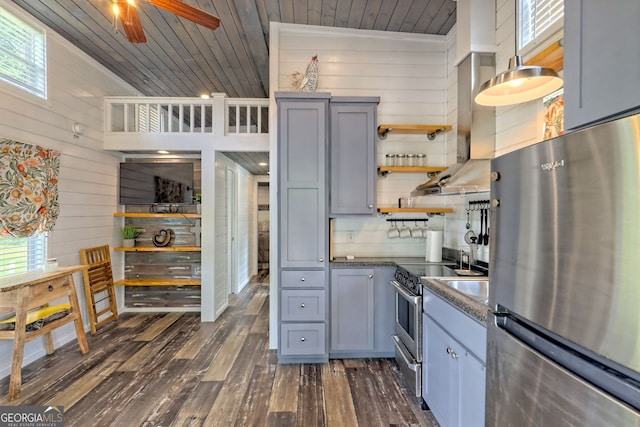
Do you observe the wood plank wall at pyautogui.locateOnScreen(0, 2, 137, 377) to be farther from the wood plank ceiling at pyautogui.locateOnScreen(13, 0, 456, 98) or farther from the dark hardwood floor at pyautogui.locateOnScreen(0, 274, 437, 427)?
the dark hardwood floor at pyautogui.locateOnScreen(0, 274, 437, 427)

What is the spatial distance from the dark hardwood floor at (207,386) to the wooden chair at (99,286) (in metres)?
0.36

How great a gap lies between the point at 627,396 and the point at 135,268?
499cm

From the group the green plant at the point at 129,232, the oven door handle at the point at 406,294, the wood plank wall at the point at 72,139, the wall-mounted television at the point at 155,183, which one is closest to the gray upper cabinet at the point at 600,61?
the oven door handle at the point at 406,294

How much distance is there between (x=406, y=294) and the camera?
7.66ft

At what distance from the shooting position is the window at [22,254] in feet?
8.80

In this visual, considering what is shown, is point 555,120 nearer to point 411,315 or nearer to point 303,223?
point 411,315

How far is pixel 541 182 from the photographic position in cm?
91

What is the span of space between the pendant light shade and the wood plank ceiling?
1585 millimetres

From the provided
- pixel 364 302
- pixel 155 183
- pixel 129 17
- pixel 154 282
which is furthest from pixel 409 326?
pixel 155 183

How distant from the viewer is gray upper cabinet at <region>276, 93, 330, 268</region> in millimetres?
2777

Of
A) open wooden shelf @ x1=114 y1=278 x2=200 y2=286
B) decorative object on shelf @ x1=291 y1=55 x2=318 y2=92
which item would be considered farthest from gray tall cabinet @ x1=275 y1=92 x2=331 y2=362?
open wooden shelf @ x1=114 y1=278 x2=200 y2=286

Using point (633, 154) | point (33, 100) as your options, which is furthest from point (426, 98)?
point (33, 100)

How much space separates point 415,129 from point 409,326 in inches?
76.4

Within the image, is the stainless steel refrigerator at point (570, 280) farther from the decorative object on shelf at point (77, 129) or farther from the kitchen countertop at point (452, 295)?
the decorative object on shelf at point (77, 129)
